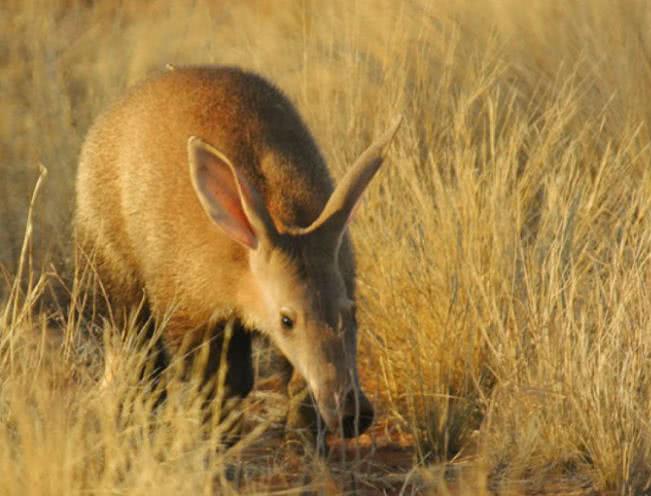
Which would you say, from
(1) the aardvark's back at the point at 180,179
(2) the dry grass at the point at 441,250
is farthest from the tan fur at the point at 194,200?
(2) the dry grass at the point at 441,250

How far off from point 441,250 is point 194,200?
92cm

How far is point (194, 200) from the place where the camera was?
19.3 feet

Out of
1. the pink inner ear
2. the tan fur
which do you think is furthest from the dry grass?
the pink inner ear

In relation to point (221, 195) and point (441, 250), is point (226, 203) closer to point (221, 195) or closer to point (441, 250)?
point (221, 195)

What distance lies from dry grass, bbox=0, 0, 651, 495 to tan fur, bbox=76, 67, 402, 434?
0.33 m

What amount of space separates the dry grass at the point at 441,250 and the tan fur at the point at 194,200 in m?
0.33

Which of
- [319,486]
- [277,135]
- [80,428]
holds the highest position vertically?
[277,135]

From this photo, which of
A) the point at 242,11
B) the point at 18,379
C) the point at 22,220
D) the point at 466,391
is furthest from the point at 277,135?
the point at 242,11

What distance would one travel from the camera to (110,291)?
245 inches

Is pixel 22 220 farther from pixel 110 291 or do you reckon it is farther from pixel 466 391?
pixel 466 391

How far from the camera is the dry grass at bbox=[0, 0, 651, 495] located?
4.93 m

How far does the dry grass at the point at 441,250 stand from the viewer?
4930 millimetres

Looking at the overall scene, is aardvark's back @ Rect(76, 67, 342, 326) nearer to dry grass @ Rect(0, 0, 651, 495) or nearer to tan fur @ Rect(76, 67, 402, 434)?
tan fur @ Rect(76, 67, 402, 434)

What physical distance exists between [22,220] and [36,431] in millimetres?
3611
